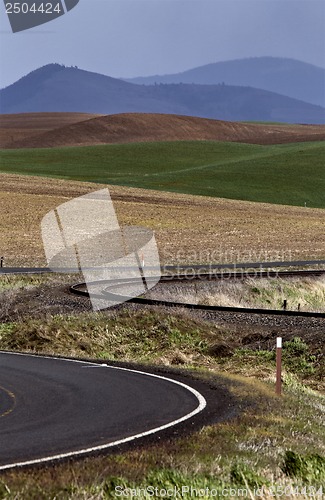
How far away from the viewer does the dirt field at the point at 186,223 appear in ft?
163

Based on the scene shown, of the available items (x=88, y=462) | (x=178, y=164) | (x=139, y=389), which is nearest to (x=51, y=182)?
(x=178, y=164)

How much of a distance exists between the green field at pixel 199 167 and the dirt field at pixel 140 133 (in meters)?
15.9

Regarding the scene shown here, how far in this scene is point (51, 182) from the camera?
88250mm

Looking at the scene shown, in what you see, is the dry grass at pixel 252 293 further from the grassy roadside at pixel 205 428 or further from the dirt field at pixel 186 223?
the dirt field at pixel 186 223

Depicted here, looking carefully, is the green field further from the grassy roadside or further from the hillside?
the grassy roadside

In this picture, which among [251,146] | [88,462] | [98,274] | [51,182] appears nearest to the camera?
[88,462]

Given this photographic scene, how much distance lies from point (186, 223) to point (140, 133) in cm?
9494

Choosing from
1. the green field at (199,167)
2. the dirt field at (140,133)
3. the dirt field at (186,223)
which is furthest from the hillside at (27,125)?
the dirt field at (186,223)

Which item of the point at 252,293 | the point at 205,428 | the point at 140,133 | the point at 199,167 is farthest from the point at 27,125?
the point at 205,428

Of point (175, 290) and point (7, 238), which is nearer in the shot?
point (175, 290)

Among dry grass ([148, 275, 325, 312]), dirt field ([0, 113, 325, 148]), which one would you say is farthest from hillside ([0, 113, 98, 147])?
dry grass ([148, 275, 325, 312])

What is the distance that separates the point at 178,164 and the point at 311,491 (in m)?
109

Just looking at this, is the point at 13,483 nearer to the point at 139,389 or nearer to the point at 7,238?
the point at 139,389

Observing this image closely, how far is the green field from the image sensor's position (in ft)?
303
